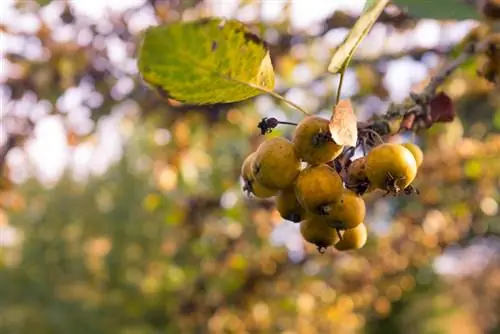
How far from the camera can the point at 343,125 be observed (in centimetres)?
61

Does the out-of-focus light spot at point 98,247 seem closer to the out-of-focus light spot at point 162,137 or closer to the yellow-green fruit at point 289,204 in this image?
the out-of-focus light spot at point 162,137

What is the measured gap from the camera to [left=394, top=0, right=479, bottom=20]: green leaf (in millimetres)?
784

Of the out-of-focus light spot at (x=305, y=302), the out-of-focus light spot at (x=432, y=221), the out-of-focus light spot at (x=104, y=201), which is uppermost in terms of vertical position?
the out-of-focus light spot at (x=432, y=221)

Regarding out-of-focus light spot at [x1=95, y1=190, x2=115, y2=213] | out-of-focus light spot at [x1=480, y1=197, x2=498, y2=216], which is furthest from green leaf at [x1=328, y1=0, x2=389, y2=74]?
out-of-focus light spot at [x1=95, y1=190, x2=115, y2=213]

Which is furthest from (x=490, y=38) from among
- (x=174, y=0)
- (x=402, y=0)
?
(x=174, y=0)

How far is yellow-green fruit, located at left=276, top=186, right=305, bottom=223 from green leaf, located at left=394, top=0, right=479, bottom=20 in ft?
0.80

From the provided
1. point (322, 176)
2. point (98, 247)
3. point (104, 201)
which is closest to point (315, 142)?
point (322, 176)

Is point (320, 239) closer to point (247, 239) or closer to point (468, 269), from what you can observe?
point (247, 239)

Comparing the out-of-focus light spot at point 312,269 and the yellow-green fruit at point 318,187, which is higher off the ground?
the yellow-green fruit at point 318,187

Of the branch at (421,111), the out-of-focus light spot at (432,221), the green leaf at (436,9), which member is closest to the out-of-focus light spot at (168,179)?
the out-of-focus light spot at (432,221)

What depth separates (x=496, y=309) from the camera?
1125 cm

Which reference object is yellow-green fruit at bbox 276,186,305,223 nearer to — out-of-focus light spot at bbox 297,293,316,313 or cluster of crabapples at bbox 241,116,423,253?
cluster of crabapples at bbox 241,116,423,253

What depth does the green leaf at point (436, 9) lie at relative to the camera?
0.78m

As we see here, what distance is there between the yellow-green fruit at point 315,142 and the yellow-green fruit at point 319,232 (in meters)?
0.08
